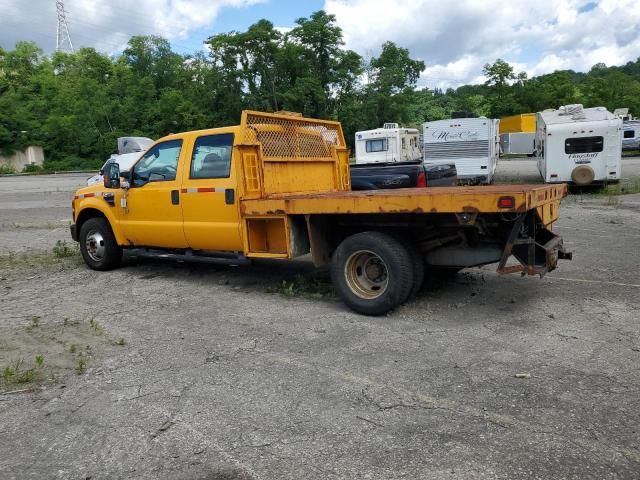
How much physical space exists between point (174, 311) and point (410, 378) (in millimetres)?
3110

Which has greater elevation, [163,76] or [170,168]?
[163,76]

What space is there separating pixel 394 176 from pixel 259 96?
5020cm

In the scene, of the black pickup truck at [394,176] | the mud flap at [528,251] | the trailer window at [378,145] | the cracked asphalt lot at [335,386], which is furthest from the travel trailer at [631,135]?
the mud flap at [528,251]

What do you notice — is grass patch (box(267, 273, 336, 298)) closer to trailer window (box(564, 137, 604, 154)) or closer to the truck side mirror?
the truck side mirror

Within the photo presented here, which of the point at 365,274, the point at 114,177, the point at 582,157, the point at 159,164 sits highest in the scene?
the point at 159,164

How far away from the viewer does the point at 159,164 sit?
757 centimetres

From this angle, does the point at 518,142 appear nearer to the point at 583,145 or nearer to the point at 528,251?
the point at 583,145

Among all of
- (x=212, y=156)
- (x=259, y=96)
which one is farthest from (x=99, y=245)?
(x=259, y=96)

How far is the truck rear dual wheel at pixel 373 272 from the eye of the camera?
18.2 ft

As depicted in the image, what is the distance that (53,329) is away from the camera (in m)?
5.66

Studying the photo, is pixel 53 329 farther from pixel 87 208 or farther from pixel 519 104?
pixel 519 104

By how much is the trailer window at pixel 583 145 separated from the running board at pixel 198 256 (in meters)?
14.2

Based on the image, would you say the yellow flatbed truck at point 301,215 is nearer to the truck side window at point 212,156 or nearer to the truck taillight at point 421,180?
the truck side window at point 212,156

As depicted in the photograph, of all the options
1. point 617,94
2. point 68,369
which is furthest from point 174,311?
point 617,94
